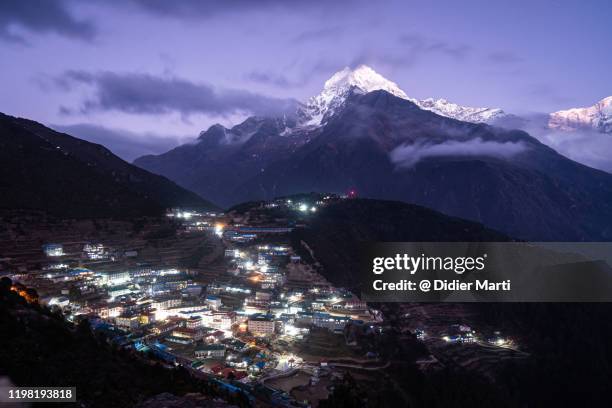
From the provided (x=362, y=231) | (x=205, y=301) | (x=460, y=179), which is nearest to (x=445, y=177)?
(x=460, y=179)

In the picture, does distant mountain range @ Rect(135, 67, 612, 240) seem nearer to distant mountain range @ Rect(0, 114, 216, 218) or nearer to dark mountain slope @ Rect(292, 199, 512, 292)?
dark mountain slope @ Rect(292, 199, 512, 292)

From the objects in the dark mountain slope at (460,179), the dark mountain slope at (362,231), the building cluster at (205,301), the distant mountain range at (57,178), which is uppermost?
the dark mountain slope at (460,179)

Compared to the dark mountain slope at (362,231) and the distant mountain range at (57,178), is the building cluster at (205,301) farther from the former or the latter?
the distant mountain range at (57,178)

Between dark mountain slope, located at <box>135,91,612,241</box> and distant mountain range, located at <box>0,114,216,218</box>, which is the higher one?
dark mountain slope, located at <box>135,91,612,241</box>

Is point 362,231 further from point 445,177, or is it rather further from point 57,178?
point 445,177

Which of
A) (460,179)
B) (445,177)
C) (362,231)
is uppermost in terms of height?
(445,177)

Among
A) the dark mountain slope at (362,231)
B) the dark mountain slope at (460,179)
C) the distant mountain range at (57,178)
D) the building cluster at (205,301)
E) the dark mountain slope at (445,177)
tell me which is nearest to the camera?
the building cluster at (205,301)

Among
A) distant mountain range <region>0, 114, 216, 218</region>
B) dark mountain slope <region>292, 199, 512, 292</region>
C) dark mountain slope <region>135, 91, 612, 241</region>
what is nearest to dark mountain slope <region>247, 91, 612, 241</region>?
dark mountain slope <region>135, 91, 612, 241</region>

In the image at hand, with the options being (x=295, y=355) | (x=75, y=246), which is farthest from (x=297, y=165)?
(x=295, y=355)

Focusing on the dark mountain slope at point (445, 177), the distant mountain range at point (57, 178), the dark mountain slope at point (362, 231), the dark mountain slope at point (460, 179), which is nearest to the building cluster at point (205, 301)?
the dark mountain slope at point (362, 231)
